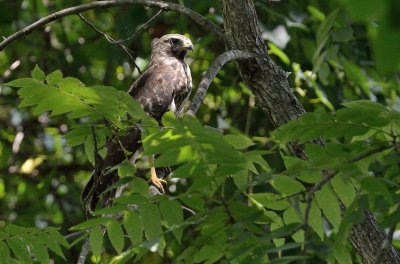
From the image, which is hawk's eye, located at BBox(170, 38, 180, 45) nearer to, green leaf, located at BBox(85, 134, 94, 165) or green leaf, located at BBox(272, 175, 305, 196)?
green leaf, located at BBox(85, 134, 94, 165)

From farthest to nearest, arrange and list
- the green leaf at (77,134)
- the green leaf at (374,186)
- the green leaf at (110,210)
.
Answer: the green leaf at (77,134) < the green leaf at (110,210) < the green leaf at (374,186)

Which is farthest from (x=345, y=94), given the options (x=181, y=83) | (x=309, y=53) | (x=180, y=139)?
(x=180, y=139)

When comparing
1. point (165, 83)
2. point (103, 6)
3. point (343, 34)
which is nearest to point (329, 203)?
point (103, 6)

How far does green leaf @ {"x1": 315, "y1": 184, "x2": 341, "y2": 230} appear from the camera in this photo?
9.57ft

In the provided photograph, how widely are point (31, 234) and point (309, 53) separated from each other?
3972 mm

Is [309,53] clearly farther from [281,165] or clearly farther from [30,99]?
[30,99]

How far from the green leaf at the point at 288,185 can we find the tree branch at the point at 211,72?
74 cm

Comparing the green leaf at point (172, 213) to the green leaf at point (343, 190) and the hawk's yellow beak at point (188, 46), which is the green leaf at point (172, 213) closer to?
the green leaf at point (343, 190)

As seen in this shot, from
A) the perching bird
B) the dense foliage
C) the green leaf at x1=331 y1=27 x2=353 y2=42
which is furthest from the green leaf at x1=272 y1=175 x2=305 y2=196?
the green leaf at x1=331 y1=27 x2=353 y2=42

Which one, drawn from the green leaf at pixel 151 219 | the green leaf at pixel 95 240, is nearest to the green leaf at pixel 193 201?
the green leaf at pixel 151 219

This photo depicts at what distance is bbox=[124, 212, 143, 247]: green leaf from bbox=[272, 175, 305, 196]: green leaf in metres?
0.54

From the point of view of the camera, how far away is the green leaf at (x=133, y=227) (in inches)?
116

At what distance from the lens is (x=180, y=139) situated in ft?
8.78

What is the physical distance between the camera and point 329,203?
2.93 m
